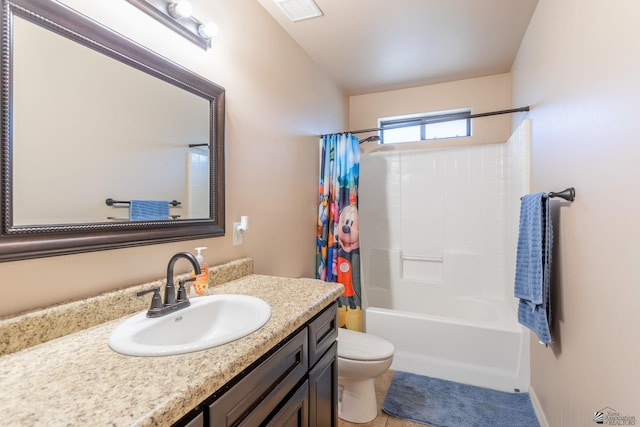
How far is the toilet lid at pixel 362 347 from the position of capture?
1.72 metres

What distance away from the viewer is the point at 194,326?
43.0 inches

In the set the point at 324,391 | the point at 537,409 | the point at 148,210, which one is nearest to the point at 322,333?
the point at 324,391

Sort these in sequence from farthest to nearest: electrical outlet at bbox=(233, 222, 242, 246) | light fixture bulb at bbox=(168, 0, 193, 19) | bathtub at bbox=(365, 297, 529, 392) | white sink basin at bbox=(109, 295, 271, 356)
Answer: bathtub at bbox=(365, 297, 529, 392) → electrical outlet at bbox=(233, 222, 242, 246) → light fixture bulb at bbox=(168, 0, 193, 19) → white sink basin at bbox=(109, 295, 271, 356)

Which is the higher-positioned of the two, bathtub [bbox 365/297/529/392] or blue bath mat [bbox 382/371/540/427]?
bathtub [bbox 365/297/529/392]

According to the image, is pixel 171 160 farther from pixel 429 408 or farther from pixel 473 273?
pixel 473 273

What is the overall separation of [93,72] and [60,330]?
794 millimetres

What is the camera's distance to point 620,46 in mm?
967

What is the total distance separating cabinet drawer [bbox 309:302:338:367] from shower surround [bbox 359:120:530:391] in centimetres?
113

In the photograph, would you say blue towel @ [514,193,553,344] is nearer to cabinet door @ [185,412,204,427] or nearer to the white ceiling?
the white ceiling

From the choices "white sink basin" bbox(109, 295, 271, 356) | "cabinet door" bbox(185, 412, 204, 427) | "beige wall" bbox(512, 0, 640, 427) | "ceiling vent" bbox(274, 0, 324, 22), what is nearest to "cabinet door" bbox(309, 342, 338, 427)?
"white sink basin" bbox(109, 295, 271, 356)

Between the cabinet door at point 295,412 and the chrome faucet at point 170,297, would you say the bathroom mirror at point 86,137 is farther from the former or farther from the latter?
the cabinet door at point 295,412

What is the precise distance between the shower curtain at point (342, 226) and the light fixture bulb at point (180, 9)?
1385 millimetres

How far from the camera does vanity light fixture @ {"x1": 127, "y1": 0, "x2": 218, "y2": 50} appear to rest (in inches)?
45.8

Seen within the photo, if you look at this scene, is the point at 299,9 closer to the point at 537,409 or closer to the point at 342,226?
the point at 342,226
